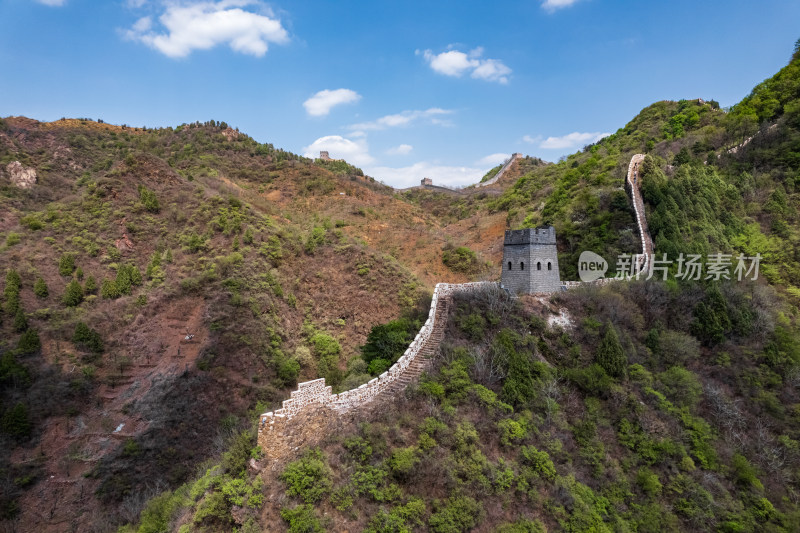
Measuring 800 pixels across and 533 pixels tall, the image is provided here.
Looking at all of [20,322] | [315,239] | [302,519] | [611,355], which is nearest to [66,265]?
[20,322]

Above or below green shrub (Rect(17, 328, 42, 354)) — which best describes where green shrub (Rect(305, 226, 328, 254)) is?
above

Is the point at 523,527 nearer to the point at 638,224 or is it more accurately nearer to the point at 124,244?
the point at 638,224

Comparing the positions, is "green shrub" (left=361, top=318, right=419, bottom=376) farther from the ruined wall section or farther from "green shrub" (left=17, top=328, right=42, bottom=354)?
"green shrub" (left=17, top=328, right=42, bottom=354)

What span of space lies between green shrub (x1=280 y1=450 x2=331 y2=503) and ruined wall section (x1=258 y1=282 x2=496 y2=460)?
81cm

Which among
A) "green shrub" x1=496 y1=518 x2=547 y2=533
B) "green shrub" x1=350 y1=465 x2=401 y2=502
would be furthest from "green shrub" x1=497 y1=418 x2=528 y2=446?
"green shrub" x1=350 y1=465 x2=401 y2=502

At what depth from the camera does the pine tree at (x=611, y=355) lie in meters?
18.3

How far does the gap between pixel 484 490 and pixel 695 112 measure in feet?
188

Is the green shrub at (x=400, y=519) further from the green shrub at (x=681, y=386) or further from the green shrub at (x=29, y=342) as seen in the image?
the green shrub at (x=29, y=342)

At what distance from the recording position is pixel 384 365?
705 inches

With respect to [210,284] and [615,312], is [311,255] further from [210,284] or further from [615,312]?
[615,312]

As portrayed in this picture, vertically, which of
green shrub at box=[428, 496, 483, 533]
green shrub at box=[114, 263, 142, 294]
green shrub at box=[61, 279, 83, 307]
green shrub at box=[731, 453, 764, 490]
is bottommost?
green shrub at box=[731, 453, 764, 490]

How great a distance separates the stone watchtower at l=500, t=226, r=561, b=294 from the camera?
68.2 feet

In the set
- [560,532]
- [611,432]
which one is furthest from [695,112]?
[560,532]

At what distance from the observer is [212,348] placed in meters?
20.8
